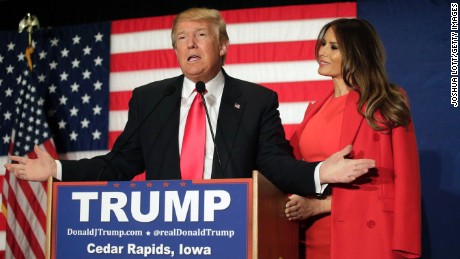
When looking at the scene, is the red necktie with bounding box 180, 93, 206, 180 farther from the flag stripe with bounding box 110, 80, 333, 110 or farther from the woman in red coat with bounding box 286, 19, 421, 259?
the flag stripe with bounding box 110, 80, 333, 110

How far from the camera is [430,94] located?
3.45m

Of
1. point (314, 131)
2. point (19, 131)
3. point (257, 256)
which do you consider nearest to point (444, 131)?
point (314, 131)

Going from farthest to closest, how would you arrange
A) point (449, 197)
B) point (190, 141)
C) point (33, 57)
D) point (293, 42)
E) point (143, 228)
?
1. point (33, 57)
2. point (293, 42)
3. point (449, 197)
4. point (190, 141)
5. point (143, 228)

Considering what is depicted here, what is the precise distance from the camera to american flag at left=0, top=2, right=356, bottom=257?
370 centimetres

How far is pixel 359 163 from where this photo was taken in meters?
1.72

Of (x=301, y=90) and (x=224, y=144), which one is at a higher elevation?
(x=301, y=90)

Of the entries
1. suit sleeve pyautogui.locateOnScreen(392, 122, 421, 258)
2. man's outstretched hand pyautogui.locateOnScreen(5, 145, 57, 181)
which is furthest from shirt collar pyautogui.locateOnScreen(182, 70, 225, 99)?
suit sleeve pyautogui.locateOnScreen(392, 122, 421, 258)

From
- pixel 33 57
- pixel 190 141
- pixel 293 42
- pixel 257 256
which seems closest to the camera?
pixel 257 256

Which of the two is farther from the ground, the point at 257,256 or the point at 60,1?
the point at 60,1

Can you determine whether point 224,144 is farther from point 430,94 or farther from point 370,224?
point 430,94

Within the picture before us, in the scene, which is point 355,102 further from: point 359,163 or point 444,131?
point 444,131

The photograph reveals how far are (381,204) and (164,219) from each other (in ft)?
2.93

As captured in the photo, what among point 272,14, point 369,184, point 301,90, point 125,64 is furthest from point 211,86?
point 125,64

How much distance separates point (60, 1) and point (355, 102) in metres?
2.66
